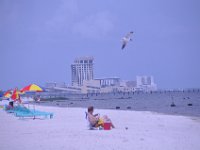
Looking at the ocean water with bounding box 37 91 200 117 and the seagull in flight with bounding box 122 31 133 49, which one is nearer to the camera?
the seagull in flight with bounding box 122 31 133 49

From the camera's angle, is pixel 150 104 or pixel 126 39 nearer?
pixel 126 39

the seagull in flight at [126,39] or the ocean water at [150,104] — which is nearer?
the seagull in flight at [126,39]

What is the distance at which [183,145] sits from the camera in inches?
368

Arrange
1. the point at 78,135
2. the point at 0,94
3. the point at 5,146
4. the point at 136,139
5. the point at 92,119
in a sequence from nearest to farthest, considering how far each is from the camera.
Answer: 1. the point at 5,146
2. the point at 136,139
3. the point at 78,135
4. the point at 92,119
5. the point at 0,94

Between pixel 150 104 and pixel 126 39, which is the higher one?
pixel 126 39

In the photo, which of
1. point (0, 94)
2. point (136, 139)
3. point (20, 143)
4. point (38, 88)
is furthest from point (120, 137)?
point (0, 94)

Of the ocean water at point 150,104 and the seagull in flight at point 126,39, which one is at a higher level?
the seagull in flight at point 126,39

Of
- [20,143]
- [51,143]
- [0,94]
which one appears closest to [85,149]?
[51,143]

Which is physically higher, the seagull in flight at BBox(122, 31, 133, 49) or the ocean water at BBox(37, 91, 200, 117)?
the seagull in flight at BBox(122, 31, 133, 49)

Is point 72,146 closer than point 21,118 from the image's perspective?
Yes

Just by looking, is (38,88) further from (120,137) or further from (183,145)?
(183,145)

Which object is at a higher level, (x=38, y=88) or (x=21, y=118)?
(x=38, y=88)

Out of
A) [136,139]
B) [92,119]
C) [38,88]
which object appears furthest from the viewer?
[38,88]

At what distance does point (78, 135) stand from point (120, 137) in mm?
1376
